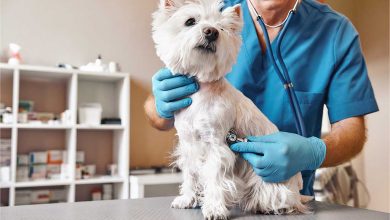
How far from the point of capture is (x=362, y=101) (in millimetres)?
1091

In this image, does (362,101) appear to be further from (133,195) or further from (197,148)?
(133,195)

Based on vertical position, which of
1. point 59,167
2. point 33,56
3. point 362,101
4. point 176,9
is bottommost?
point 59,167

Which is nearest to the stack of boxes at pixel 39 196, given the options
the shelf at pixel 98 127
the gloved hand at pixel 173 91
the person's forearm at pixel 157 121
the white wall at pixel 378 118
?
the shelf at pixel 98 127

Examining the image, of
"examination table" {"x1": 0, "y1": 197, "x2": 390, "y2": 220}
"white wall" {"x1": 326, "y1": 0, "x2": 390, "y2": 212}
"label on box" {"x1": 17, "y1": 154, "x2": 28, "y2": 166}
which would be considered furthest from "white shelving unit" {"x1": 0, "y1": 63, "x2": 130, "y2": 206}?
"white wall" {"x1": 326, "y1": 0, "x2": 390, "y2": 212}

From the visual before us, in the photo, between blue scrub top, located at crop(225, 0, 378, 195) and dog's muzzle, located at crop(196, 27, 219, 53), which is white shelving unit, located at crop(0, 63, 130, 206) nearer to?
blue scrub top, located at crop(225, 0, 378, 195)

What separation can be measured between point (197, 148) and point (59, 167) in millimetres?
1878

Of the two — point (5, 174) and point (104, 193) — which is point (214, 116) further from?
point (104, 193)

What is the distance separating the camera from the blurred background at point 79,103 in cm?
234

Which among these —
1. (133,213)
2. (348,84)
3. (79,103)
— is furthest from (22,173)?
(348,84)

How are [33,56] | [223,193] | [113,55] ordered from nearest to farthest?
[223,193] → [33,56] → [113,55]

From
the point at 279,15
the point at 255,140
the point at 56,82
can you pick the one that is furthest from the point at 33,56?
the point at 255,140

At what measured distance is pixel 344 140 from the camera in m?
1.03

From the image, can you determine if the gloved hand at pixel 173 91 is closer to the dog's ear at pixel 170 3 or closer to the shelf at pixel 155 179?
the dog's ear at pixel 170 3

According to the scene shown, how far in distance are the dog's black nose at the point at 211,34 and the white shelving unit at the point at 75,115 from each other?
176cm
